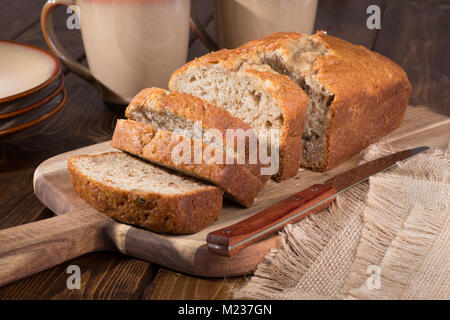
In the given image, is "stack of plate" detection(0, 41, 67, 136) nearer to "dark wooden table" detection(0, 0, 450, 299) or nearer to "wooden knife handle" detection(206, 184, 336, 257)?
"dark wooden table" detection(0, 0, 450, 299)

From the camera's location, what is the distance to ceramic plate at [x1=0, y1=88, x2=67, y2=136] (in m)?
2.48

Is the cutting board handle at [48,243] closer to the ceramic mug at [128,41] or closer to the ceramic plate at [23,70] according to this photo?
the ceramic plate at [23,70]

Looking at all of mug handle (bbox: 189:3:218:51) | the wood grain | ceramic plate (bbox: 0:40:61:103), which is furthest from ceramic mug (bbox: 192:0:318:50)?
the wood grain

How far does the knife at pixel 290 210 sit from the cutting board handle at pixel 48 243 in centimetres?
45

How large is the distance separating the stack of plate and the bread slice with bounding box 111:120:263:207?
1.70 ft

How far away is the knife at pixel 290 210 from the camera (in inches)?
72.7

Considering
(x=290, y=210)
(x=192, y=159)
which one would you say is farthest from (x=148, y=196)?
(x=290, y=210)

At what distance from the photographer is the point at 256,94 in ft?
7.90

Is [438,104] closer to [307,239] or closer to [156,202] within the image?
[307,239]

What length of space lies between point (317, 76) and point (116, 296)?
4.26 feet

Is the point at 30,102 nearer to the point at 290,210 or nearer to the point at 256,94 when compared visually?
the point at 256,94

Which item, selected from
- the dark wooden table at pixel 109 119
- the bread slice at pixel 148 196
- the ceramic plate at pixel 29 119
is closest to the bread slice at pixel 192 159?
the bread slice at pixel 148 196

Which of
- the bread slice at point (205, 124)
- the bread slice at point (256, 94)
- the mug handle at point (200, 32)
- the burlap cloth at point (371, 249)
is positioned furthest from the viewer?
the mug handle at point (200, 32)

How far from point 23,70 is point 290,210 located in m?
1.58
